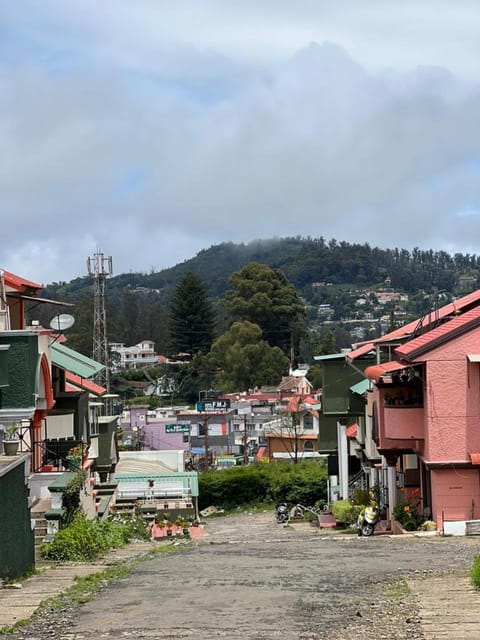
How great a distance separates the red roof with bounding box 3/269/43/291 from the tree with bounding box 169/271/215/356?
295 feet

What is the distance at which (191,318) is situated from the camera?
397ft

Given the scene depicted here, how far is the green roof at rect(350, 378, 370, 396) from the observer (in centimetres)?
3900

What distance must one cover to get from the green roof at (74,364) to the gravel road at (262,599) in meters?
14.2

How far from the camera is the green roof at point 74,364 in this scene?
32.0 metres

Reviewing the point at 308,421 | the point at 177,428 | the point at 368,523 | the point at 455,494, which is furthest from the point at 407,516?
the point at 177,428

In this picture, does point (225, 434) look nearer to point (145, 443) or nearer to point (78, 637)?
point (145, 443)

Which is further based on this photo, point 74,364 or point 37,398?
point 74,364

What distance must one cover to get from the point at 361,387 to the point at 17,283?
49.5 feet

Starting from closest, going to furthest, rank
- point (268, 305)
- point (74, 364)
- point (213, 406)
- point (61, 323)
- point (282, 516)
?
1. point (61, 323)
2. point (74, 364)
3. point (282, 516)
4. point (213, 406)
5. point (268, 305)

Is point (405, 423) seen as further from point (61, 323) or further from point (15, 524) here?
point (15, 524)

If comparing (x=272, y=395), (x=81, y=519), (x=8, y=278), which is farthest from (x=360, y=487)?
(x=272, y=395)

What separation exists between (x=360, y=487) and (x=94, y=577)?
32.6 meters

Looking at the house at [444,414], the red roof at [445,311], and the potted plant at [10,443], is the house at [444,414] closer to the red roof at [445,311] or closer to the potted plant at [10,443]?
the red roof at [445,311]

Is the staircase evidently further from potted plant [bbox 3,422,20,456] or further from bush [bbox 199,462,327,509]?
bush [bbox 199,462,327,509]
